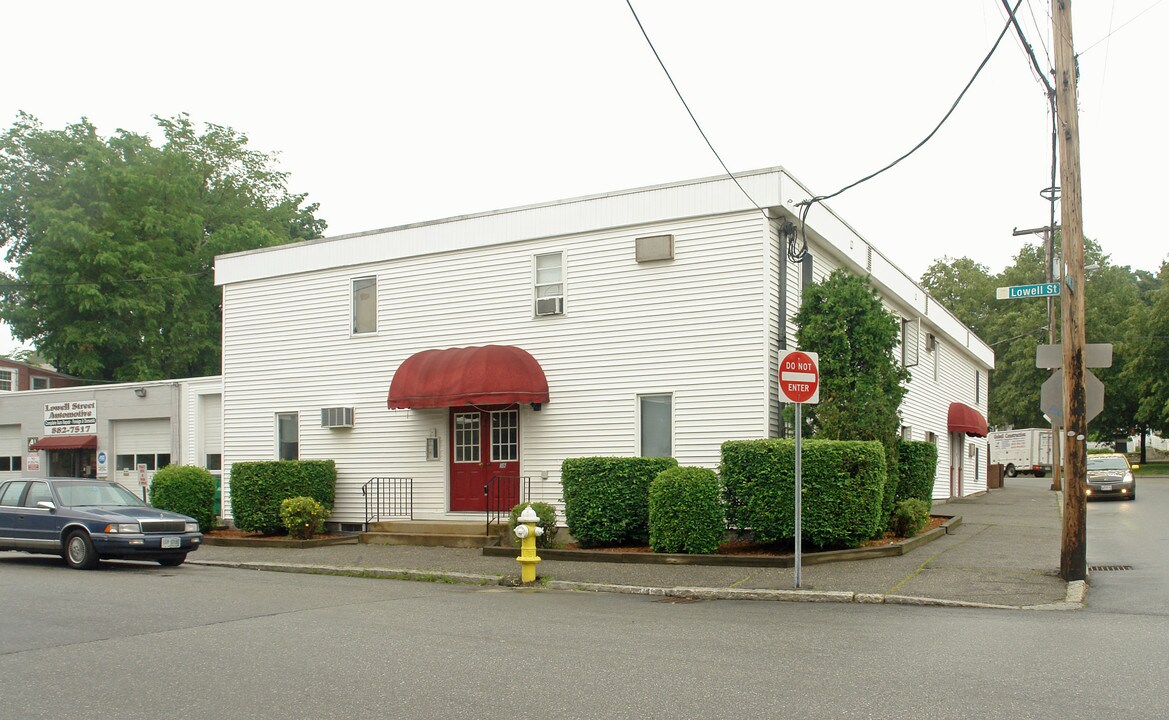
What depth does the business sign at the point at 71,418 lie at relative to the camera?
2806 cm

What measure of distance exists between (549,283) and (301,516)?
254 inches

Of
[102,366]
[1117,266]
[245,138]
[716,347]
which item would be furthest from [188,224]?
[1117,266]

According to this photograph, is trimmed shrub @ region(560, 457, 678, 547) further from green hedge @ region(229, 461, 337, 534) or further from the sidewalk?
green hedge @ region(229, 461, 337, 534)

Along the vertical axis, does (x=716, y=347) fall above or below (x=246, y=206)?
below

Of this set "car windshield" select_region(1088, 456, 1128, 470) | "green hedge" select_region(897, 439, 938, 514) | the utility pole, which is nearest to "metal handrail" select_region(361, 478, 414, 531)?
"green hedge" select_region(897, 439, 938, 514)

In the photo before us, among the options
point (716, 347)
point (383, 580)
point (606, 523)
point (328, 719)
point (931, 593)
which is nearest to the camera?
point (328, 719)

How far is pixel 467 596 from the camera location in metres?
12.5

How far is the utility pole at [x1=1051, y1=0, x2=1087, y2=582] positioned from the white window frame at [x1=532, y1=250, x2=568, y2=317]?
8639 millimetres

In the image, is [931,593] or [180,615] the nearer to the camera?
[180,615]

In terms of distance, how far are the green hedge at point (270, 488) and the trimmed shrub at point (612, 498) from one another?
675 cm

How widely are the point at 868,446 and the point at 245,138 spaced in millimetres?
43818

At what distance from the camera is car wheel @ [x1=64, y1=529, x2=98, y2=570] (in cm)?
1530

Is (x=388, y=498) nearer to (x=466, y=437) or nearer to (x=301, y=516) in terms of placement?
(x=301, y=516)

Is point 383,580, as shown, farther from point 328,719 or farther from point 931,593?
point 328,719
